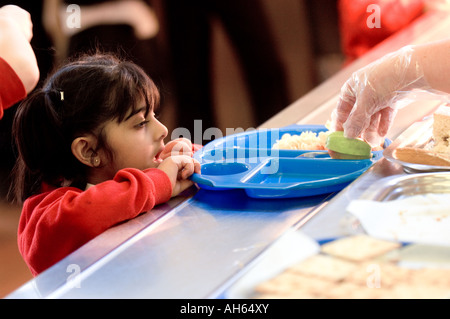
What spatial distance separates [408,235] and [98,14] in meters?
3.20

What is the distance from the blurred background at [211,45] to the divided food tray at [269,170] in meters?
2.28

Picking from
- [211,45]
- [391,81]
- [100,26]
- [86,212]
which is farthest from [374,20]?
[86,212]

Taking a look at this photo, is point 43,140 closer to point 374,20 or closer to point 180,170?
point 180,170

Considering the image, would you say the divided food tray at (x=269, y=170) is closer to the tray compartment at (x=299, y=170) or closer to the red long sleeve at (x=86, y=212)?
the tray compartment at (x=299, y=170)

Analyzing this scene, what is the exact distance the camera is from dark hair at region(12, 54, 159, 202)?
4.61 ft

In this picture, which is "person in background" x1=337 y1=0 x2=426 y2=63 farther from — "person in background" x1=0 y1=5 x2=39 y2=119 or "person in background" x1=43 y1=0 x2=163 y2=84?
"person in background" x1=0 y1=5 x2=39 y2=119

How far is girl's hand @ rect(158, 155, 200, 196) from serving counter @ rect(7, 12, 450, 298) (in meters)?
0.02

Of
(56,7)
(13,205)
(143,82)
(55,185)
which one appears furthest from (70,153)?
(56,7)

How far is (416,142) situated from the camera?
1.32 metres

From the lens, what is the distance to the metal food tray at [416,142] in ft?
3.73

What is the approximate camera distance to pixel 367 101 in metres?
1.34

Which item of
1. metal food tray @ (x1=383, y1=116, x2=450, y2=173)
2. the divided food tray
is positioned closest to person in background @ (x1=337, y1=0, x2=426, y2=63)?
metal food tray @ (x1=383, y1=116, x2=450, y2=173)
